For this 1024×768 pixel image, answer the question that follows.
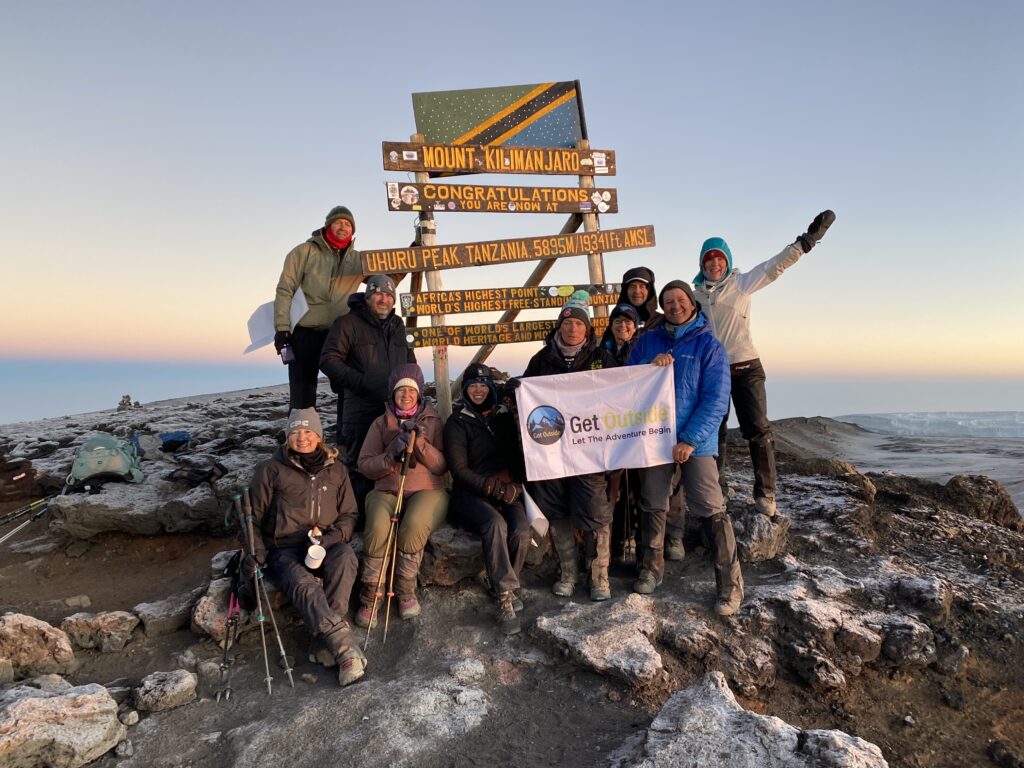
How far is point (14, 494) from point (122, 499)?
3.33 meters

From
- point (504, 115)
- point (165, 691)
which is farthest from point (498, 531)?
point (504, 115)

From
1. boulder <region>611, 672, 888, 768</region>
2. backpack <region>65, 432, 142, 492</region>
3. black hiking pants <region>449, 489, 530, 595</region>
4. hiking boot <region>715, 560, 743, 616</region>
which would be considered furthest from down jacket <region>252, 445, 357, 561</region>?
backpack <region>65, 432, 142, 492</region>

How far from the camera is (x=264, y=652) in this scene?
5.72 metres

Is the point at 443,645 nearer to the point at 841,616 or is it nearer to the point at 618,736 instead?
the point at 618,736

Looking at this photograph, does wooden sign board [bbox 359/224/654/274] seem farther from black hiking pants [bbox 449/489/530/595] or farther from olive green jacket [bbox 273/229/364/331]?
black hiking pants [bbox 449/489/530/595]

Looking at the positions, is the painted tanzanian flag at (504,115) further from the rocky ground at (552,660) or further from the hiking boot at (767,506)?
the hiking boot at (767,506)

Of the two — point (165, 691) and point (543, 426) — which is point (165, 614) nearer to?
point (165, 691)

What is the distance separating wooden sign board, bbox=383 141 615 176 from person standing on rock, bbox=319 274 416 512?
76.8 inches

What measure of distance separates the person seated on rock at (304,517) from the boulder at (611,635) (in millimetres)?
2092

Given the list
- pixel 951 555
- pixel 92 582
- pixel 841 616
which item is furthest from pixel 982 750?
pixel 92 582

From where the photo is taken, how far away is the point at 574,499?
6.58 m

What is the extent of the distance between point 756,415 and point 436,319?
466cm

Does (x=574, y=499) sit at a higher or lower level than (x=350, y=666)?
higher

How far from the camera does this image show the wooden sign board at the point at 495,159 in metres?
8.37
